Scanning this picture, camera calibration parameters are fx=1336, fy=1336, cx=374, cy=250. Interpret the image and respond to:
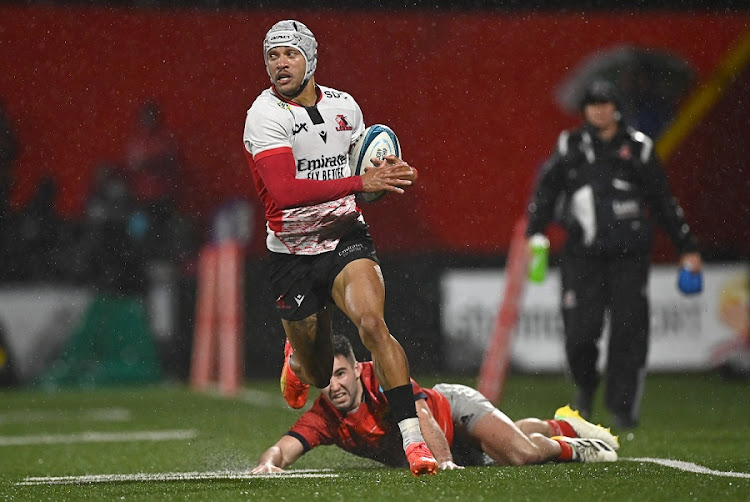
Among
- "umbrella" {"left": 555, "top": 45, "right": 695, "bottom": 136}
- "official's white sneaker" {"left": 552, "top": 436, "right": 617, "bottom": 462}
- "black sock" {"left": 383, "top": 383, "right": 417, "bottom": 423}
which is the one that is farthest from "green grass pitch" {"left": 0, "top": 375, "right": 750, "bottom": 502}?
"umbrella" {"left": 555, "top": 45, "right": 695, "bottom": 136}

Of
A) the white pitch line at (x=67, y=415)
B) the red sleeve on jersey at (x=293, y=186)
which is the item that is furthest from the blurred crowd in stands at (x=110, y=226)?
the red sleeve on jersey at (x=293, y=186)

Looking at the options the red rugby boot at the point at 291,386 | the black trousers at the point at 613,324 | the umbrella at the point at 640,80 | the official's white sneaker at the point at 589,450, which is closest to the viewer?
the official's white sneaker at the point at 589,450

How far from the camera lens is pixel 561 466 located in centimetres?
618

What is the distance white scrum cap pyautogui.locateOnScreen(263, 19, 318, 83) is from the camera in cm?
628

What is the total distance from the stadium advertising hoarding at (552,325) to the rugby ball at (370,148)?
7458mm

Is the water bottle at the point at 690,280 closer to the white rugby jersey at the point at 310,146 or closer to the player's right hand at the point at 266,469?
the white rugby jersey at the point at 310,146

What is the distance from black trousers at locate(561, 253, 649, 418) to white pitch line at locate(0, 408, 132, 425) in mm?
3648

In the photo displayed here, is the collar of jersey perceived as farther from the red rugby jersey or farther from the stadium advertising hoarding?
the stadium advertising hoarding

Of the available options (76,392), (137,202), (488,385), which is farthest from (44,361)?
(488,385)

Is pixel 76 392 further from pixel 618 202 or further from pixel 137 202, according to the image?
pixel 618 202

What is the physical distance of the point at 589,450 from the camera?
6504 millimetres

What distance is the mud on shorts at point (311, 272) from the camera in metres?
6.31

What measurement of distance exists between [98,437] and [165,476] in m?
2.69

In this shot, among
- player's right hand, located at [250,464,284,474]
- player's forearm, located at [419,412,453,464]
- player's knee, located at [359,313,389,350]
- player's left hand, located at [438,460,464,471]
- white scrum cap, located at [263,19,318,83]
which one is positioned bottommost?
player's right hand, located at [250,464,284,474]
